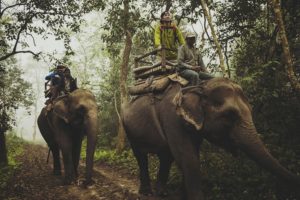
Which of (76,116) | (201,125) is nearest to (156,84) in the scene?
(201,125)

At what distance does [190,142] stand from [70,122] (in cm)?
464

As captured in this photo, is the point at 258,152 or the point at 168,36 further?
the point at 168,36

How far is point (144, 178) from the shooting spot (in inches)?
322

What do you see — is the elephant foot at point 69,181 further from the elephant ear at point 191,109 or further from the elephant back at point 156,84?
the elephant ear at point 191,109

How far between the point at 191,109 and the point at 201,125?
0.36 metres

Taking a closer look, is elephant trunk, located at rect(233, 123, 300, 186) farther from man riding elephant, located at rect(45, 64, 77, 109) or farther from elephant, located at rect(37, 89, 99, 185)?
man riding elephant, located at rect(45, 64, 77, 109)

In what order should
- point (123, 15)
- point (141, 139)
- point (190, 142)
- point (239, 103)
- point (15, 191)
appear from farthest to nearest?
1. point (123, 15)
2. point (15, 191)
3. point (141, 139)
4. point (190, 142)
5. point (239, 103)

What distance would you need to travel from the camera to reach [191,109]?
6.06 meters

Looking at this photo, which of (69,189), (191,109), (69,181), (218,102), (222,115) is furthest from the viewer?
(69,181)

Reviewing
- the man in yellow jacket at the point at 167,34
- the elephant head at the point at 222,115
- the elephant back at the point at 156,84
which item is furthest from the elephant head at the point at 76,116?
the elephant head at the point at 222,115

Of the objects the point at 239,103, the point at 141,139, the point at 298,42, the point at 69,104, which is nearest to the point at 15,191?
the point at 69,104

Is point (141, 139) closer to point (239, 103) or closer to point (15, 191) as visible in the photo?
point (239, 103)

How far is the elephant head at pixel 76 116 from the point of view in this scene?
363 inches

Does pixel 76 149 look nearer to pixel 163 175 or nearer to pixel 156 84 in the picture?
pixel 163 175
